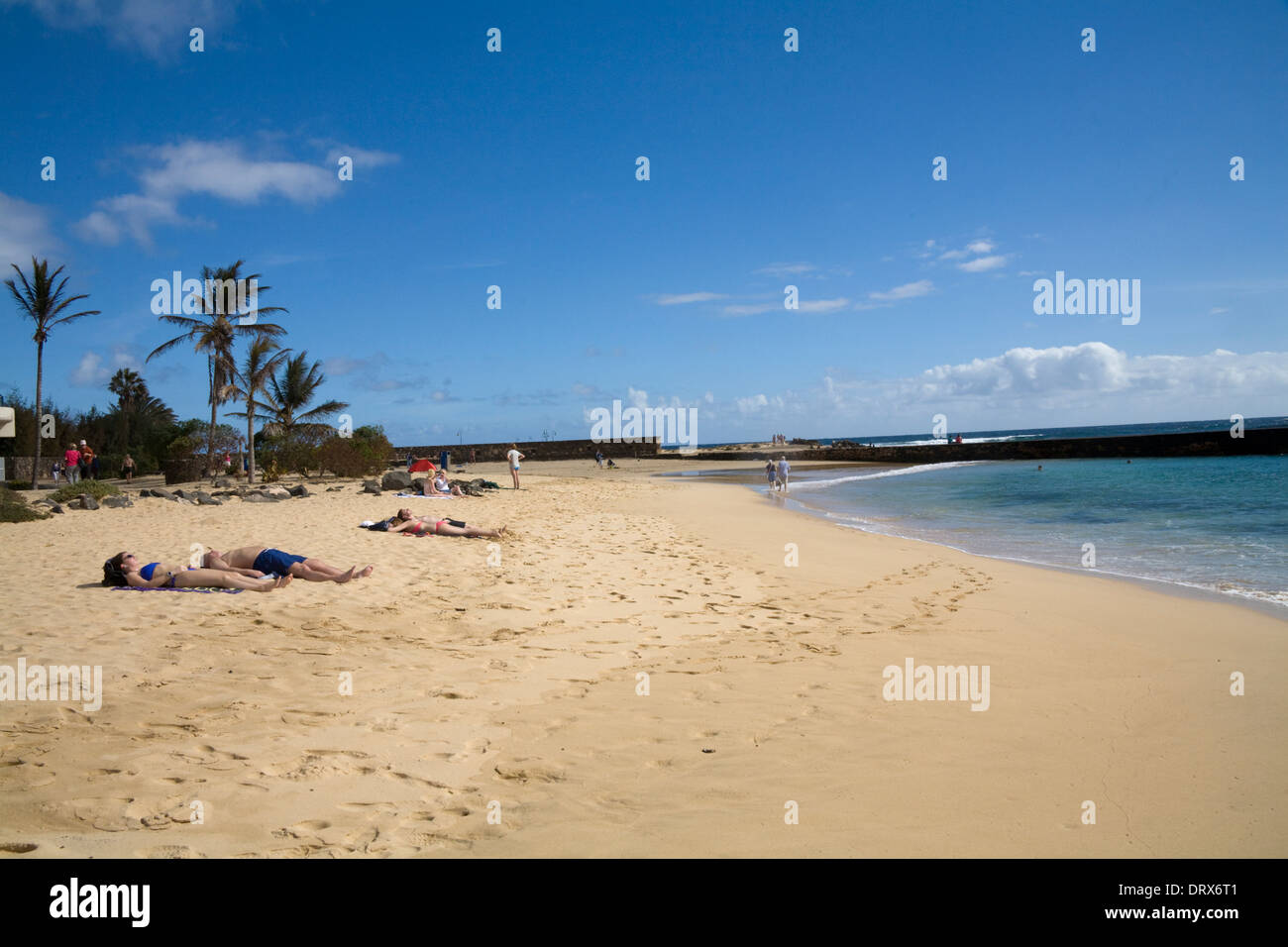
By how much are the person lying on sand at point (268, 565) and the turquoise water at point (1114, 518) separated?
10018mm

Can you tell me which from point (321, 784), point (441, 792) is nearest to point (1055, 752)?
point (441, 792)

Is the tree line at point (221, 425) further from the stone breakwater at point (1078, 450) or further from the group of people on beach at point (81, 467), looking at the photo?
the stone breakwater at point (1078, 450)

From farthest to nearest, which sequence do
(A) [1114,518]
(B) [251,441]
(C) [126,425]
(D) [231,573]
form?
(C) [126,425] < (B) [251,441] < (A) [1114,518] < (D) [231,573]

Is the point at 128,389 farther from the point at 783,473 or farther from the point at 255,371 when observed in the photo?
the point at 783,473

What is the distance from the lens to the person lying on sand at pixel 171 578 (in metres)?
7.20

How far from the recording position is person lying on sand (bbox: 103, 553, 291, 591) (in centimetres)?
720

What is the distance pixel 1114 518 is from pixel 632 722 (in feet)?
55.9

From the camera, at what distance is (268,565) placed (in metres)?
7.61

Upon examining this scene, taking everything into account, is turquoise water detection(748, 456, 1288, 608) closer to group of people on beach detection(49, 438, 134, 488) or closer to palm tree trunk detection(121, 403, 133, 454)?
group of people on beach detection(49, 438, 134, 488)

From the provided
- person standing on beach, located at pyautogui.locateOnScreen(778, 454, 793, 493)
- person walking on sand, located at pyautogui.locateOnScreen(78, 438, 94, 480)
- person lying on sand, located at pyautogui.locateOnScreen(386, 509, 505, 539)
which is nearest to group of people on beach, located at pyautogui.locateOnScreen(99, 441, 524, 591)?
person lying on sand, located at pyautogui.locateOnScreen(386, 509, 505, 539)

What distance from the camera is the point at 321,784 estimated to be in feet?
11.0

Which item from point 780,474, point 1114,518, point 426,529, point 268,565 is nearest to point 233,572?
point 268,565

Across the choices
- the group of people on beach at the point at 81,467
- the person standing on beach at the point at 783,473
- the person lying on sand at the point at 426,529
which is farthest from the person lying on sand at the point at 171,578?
the person standing on beach at the point at 783,473
